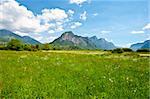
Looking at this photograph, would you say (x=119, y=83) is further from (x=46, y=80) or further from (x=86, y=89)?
(x=46, y=80)

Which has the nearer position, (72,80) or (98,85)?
(98,85)

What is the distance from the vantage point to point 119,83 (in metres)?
13.8

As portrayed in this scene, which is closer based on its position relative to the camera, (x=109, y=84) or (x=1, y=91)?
(x=1, y=91)

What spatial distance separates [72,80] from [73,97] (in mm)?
3275

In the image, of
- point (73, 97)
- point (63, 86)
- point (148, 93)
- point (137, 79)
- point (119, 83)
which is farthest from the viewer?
point (137, 79)

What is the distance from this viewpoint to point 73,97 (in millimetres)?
11125

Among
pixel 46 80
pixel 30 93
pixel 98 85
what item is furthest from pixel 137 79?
pixel 30 93

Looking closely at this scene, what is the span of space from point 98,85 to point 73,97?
8.08ft

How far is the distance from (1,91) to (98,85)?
15.1 feet

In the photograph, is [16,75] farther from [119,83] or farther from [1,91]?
[119,83]

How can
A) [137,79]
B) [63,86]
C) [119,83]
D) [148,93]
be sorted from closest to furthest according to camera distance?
[148,93] < [63,86] < [119,83] < [137,79]

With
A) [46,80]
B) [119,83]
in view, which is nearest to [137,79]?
[119,83]

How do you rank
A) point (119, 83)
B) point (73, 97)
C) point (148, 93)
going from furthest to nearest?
point (119, 83) → point (148, 93) → point (73, 97)

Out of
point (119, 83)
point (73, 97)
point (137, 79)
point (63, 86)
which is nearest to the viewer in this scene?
point (73, 97)
